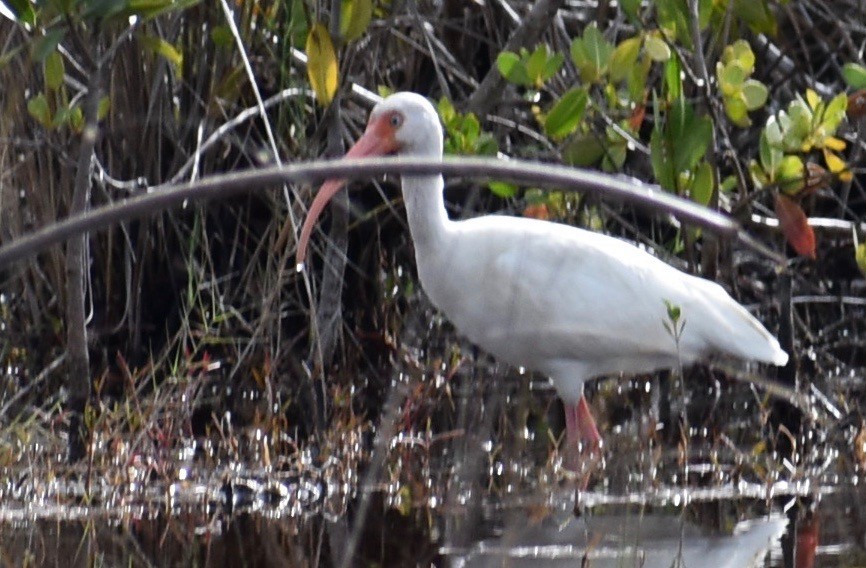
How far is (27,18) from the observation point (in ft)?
16.2

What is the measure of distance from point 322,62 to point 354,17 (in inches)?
9.9

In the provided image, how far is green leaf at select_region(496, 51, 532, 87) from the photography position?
19.2 feet

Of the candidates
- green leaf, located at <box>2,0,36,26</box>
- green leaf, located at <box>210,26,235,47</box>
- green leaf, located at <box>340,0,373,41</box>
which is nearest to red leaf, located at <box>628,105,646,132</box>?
green leaf, located at <box>340,0,373,41</box>

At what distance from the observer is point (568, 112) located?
19.1ft

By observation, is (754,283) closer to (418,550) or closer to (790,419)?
(790,419)

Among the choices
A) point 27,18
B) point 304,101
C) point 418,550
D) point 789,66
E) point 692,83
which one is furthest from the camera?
point 789,66

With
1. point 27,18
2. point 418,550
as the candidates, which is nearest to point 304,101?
point 27,18

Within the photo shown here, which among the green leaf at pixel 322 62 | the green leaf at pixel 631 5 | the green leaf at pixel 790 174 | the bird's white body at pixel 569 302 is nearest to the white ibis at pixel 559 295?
the bird's white body at pixel 569 302

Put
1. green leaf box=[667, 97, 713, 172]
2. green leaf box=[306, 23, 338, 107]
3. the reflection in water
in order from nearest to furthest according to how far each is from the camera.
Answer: the reflection in water < green leaf box=[306, 23, 338, 107] < green leaf box=[667, 97, 713, 172]

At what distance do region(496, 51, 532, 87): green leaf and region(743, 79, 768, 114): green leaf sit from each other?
2.41ft

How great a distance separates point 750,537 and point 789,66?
365 centimetres

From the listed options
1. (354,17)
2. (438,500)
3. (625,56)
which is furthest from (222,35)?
(438,500)

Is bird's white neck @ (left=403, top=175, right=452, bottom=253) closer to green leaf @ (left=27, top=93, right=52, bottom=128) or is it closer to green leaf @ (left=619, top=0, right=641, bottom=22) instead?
green leaf @ (left=619, top=0, right=641, bottom=22)

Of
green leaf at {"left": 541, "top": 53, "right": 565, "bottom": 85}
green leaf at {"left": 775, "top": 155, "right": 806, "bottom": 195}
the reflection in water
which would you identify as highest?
green leaf at {"left": 541, "top": 53, "right": 565, "bottom": 85}
